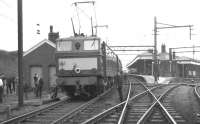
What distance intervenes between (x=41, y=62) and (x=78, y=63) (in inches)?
711

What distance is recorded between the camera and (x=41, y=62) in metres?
35.2

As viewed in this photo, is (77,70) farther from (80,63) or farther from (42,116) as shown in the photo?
(42,116)

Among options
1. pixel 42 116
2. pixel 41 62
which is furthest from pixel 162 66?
Answer: pixel 42 116

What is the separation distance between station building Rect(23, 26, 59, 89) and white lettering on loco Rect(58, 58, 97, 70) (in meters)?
16.7

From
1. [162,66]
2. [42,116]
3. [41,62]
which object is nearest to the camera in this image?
[42,116]

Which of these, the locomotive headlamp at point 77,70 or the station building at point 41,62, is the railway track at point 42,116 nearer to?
the locomotive headlamp at point 77,70

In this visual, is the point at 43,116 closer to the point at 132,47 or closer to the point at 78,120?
the point at 78,120

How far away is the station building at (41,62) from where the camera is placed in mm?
34625

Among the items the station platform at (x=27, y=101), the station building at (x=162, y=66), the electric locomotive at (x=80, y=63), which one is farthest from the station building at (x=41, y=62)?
the station building at (x=162, y=66)

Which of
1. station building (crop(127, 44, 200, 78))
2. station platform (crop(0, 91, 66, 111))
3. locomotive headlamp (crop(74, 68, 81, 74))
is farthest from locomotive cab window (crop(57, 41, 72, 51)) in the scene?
station building (crop(127, 44, 200, 78))

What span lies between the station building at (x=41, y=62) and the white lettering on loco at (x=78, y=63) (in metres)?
16.7

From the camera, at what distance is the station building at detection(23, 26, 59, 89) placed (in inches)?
1363

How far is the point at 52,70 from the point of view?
114 feet

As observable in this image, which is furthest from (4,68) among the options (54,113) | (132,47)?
(54,113)
